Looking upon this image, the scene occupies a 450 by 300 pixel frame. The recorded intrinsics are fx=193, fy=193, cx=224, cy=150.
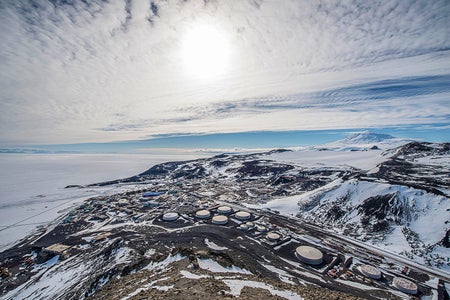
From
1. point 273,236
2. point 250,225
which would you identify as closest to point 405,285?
point 273,236

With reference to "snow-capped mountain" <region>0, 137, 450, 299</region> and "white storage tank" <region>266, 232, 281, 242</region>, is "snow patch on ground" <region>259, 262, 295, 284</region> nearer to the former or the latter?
"snow-capped mountain" <region>0, 137, 450, 299</region>

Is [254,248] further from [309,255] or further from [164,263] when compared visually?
[164,263]

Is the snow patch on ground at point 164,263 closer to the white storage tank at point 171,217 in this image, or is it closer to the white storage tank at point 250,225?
the white storage tank at point 250,225

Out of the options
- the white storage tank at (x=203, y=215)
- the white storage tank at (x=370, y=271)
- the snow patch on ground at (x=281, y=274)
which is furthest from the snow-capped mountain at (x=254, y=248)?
the white storage tank at (x=203, y=215)

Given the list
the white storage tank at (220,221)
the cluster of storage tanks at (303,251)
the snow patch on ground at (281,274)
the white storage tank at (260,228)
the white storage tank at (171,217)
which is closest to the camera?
the snow patch on ground at (281,274)

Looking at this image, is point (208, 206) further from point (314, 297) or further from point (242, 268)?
point (314, 297)

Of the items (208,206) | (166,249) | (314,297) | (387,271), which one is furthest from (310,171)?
(314,297)

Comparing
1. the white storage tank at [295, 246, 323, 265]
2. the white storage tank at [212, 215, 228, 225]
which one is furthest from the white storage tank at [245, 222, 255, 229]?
the white storage tank at [295, 246, 323, 265]
